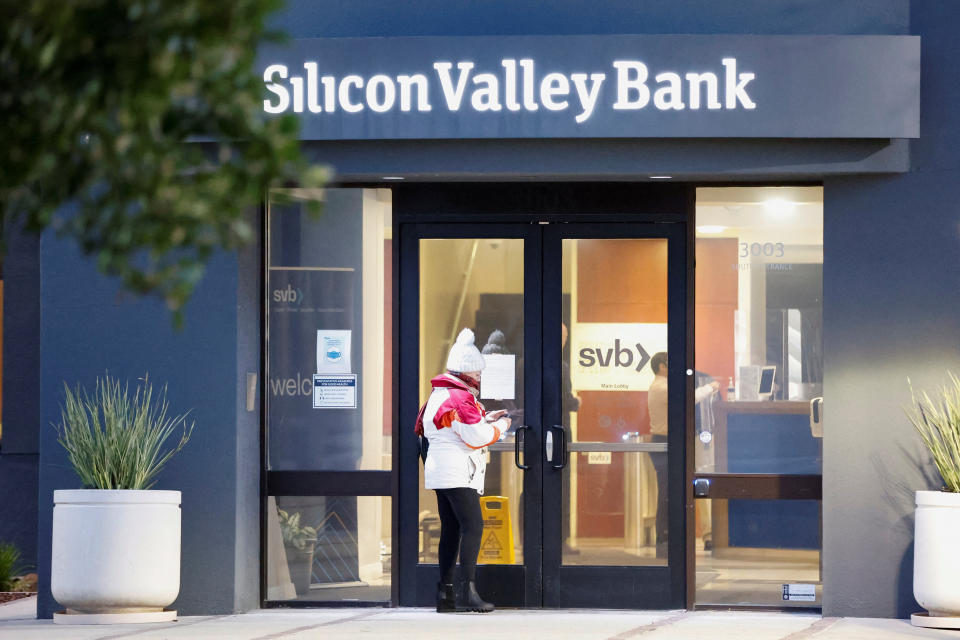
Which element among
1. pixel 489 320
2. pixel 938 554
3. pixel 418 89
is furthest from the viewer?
pixel 489 320

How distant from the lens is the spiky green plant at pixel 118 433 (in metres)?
8.29

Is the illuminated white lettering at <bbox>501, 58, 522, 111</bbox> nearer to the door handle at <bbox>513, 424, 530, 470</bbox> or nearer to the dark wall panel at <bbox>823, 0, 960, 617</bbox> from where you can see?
the door handle at <bbox>513, 424, 530, 470</bbox>

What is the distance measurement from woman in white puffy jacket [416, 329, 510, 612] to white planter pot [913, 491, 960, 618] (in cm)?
253

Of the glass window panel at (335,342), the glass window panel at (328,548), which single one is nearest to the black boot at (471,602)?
the glass window panel at (328,548)

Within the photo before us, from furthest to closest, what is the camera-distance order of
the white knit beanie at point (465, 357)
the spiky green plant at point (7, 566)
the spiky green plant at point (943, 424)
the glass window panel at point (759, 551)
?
the spiky green plant at point (7, 566) → the glass window panel at point (759, 551) → the white knit beanie at point (465, 357) → the spiky green plant at point (943, 424)

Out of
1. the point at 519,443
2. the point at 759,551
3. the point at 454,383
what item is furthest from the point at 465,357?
the point at 759,551

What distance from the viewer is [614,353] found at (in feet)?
29.3

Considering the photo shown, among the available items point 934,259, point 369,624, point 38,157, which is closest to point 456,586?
point 369,624

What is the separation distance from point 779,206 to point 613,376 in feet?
5.11

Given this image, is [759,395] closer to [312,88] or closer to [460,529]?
[460,529]

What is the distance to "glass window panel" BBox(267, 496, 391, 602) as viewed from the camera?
8.99 m

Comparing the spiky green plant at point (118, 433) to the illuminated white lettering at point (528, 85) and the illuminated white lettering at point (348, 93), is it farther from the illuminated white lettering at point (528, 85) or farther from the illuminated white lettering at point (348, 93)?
the illuminated white lettering at point (528, 85)

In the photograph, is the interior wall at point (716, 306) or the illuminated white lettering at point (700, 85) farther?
the interior wall at point (716, 306)

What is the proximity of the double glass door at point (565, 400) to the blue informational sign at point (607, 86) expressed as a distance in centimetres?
91
